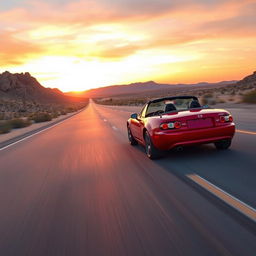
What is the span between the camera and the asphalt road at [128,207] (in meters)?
3.83

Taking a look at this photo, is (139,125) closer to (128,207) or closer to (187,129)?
(187,129)

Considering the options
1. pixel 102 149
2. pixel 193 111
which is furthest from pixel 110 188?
pixel 102 149

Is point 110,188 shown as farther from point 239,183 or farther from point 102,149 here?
point 102,149

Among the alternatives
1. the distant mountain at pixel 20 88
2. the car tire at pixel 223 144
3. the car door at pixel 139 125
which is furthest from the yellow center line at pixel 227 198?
the distant mountain at pixel 20 88

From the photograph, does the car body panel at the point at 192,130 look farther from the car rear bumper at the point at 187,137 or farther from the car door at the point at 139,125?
the car door at the point at 139,125

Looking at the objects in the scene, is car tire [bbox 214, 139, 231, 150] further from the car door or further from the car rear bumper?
the car door

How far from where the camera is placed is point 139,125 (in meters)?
9.99

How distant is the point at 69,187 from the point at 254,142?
221 inches

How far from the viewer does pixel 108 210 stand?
5109 millimetres

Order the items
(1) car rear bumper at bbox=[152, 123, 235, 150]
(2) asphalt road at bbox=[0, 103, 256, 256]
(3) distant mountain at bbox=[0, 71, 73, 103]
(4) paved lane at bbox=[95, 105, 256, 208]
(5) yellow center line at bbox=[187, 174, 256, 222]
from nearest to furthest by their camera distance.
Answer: (2) asphalt road at bbox=[0, 103, 256, 256], (5) yellow center line at bbox=[187, 174, 256, 222], (4) paved lane at bbox=[95, 105, 256, 208], (1) car rear bumper at bbox=[152, 123, 235, 150], (3) distant mountain at bbox=[0, 71, 73, 103]

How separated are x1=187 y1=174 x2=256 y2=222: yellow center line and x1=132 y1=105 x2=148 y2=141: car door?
3.32m

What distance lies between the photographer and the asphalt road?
151 inches

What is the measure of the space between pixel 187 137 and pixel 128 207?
3.32 meters

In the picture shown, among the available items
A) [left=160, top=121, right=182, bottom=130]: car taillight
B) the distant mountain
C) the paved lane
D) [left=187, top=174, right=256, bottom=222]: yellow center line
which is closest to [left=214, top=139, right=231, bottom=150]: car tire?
the paved lane
